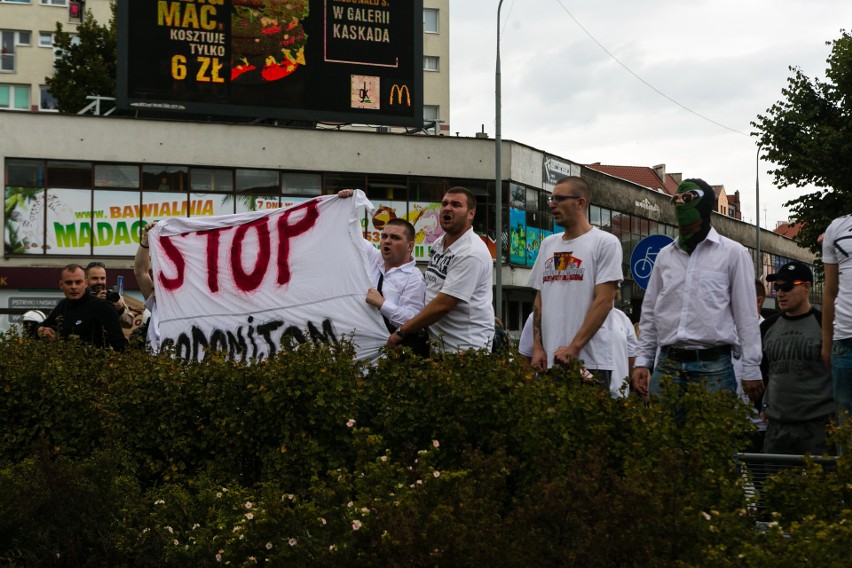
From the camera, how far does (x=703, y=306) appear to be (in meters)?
6.63

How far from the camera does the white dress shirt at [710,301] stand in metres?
6.57

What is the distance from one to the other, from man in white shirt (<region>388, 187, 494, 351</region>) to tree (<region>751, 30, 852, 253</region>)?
31156 millimetres

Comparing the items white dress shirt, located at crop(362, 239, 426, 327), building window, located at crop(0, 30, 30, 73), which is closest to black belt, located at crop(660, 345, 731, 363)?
white dress shirt, located at crop(362, 239, 426, 327)

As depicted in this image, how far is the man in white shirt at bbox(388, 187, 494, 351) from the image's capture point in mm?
7164

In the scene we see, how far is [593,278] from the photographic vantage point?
22.9 feet

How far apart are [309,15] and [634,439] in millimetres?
34709

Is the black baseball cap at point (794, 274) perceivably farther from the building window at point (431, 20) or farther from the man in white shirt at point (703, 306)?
the building window at point (431, 20)

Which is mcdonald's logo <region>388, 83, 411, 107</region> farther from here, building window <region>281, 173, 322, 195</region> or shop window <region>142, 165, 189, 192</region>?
shop window <region>142, 165, 189, 192</region>

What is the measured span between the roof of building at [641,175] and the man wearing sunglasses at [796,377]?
84931mm

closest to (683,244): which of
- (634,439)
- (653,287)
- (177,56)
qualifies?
(653,287)

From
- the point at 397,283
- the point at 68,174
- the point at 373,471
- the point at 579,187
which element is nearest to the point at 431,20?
the point at 68,174

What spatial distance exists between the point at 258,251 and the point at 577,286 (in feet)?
9.07

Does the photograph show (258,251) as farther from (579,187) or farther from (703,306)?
(703,306)

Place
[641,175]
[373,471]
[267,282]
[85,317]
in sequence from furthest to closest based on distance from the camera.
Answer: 1. [641,175]
2. [85,317]
3. [267,282]
4. [373,471]
